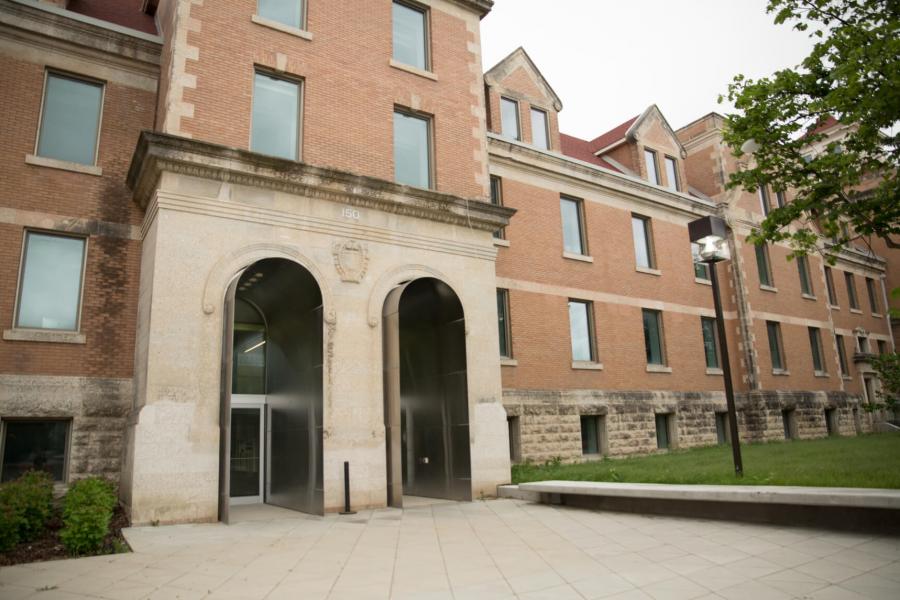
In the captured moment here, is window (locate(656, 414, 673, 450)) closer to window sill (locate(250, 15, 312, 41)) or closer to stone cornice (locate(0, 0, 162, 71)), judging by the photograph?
window sill (locate(250, 15, 312, 41))

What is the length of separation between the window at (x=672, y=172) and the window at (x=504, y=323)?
39.8ft

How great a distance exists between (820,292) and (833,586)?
3069cm

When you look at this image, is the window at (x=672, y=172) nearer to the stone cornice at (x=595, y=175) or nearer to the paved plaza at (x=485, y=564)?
the stone cornice at (x=595, y=175)

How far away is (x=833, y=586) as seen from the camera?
232 inches

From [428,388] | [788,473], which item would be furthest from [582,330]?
[788,473]

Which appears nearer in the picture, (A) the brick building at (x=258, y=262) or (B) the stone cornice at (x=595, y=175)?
(A) the brick building at (x=258, y=262)

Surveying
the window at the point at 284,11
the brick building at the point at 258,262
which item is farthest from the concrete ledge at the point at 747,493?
the window at the point at 284,11

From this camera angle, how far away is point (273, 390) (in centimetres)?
1478

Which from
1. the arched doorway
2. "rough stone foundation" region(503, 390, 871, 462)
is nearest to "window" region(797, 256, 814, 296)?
"rough stone foundation" region(503, 390, 871, 462)

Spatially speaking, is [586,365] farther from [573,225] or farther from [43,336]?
[43,336]

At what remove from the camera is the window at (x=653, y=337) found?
23766 millimetres

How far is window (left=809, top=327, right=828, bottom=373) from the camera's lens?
A: 30766 millimetres

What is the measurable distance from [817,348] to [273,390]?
28.5m

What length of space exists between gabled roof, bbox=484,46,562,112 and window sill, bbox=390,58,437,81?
5.90m
